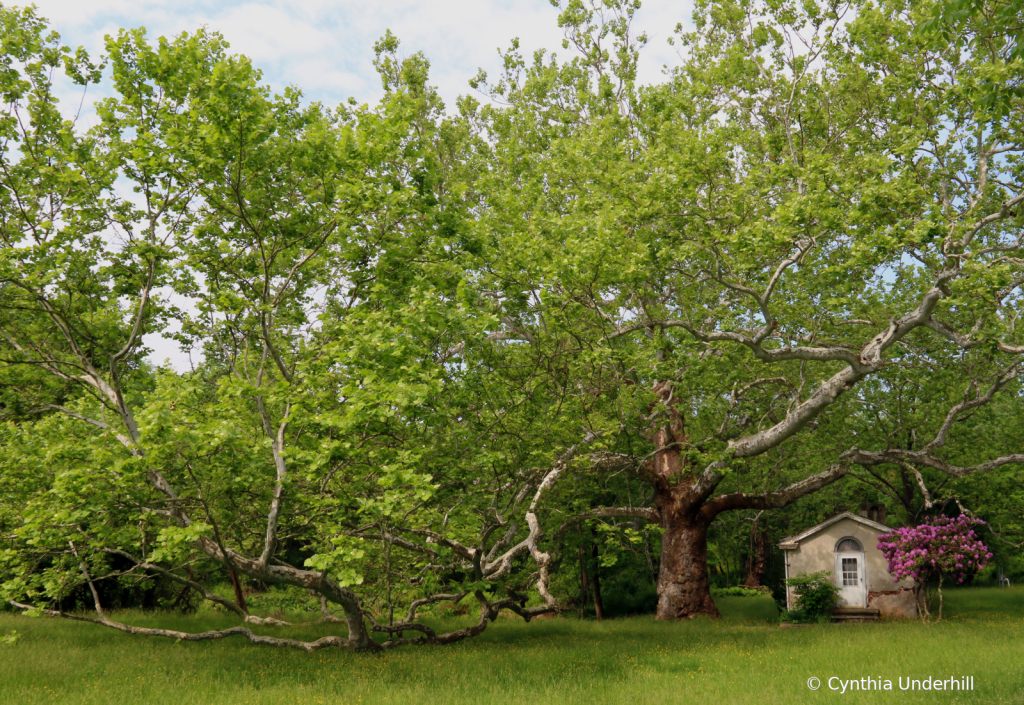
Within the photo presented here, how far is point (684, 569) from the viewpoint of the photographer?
22.8 metres

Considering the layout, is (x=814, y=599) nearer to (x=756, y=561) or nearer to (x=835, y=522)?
(x=835, y=522)

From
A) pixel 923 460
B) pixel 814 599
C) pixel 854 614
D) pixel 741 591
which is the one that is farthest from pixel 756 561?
pixel 923 460

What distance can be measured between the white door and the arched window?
0.36 feet

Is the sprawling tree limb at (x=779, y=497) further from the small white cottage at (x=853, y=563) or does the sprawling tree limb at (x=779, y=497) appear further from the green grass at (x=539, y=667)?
the small white cottage at (x=853, y=563)

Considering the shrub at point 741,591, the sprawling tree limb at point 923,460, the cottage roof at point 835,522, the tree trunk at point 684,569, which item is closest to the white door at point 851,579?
the cottage roof at point 835,522

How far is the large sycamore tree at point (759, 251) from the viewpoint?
49.1 feet

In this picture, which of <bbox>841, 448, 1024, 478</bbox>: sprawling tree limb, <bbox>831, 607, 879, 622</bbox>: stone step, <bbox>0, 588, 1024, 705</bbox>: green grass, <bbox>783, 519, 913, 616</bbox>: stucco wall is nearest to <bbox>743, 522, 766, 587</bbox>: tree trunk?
<bbox>783, 519, 913, 616</bbox>: stucco wall

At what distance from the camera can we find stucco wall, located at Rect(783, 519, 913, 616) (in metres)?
24.6

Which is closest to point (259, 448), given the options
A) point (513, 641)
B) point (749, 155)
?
point (513, 641)

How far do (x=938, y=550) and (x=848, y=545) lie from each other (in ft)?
15.6

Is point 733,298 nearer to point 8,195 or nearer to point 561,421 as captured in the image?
point 561,421

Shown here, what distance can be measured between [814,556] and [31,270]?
87.0 ft

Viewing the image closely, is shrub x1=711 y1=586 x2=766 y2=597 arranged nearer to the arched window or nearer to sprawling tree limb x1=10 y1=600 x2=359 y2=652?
the arched window

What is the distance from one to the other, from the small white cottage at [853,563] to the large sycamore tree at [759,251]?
143 inches
